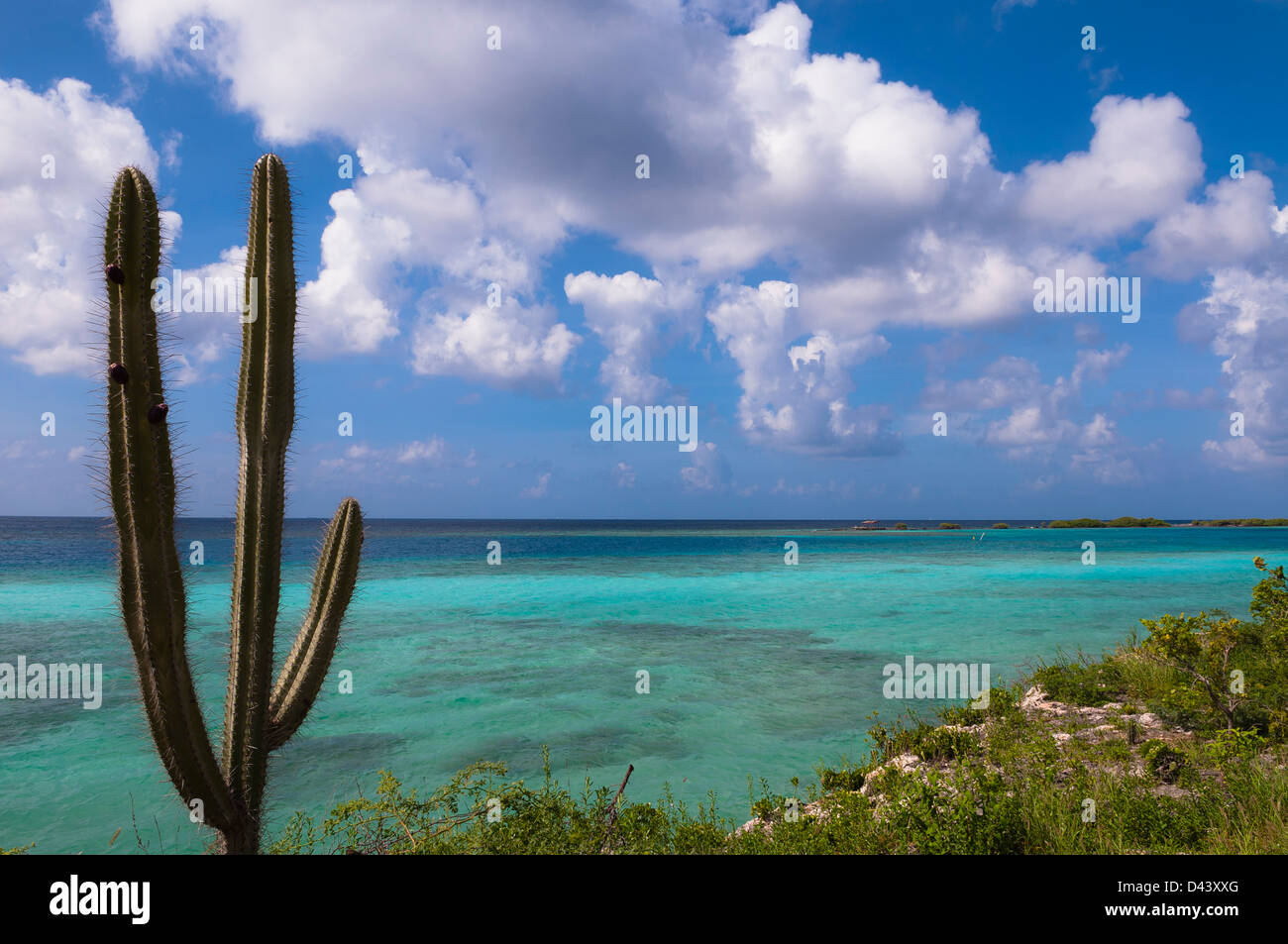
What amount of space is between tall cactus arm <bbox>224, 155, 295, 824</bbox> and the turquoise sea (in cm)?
45

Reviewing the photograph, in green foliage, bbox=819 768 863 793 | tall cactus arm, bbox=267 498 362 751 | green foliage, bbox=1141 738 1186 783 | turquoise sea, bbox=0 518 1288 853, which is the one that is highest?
tall cactus arm, bbox=267 498 362 751

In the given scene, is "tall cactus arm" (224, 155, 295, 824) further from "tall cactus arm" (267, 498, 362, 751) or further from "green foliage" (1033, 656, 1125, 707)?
"green foliage" (1033, 656, 1125, 707)

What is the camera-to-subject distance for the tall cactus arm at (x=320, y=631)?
4.69 metres

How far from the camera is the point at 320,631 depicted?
5.07 meters

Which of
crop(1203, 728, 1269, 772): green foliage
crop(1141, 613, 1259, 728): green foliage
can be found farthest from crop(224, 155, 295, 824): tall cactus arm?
crop(1141, 613, 1259, 728): green foliage

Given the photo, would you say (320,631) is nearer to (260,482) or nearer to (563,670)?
(260,482)

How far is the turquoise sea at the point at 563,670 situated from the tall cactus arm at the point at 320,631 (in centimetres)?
99

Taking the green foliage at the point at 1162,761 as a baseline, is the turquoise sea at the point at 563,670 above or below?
below

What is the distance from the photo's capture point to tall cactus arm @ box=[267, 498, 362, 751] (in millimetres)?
4691

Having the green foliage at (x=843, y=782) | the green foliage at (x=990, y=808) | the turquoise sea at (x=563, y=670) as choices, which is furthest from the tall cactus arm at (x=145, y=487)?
the green foliage at (x=843, y=782)

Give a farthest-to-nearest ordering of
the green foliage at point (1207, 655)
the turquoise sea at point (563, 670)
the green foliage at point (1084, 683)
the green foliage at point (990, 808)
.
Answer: the green foliage at point (1084, 683)
the turquoise sea at point (563, 670)
the green foliage at point (1207, 655)
the green foliage at point (990, 808)

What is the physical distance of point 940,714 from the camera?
34.6 feet

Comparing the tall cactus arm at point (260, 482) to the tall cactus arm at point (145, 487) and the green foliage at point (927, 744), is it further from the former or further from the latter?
the green foliage at point (927, 744)
